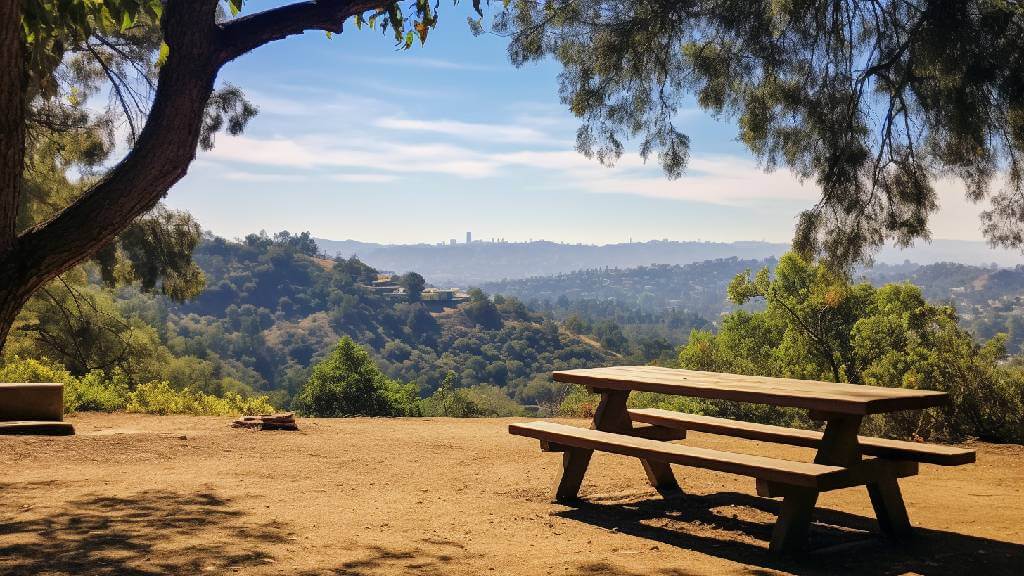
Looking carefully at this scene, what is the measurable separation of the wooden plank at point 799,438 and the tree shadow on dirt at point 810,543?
0.43 meters

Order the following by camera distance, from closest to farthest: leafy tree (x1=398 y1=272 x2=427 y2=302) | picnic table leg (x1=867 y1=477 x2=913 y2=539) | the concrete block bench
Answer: picnic table leg (x1=867 y1=477 x2=913 y2=539) < the concrete block bench < leafy tree (x1=398 y1=272 x2=427 y2=302)

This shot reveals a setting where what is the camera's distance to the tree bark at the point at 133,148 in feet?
12.6

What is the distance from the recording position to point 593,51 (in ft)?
23.9

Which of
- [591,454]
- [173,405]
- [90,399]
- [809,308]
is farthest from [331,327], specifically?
[591,454]

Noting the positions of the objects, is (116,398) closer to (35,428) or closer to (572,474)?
(35,428)

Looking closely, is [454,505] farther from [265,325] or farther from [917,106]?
[265,325]

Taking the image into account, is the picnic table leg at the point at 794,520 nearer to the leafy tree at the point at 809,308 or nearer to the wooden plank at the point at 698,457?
the wooden plank at the point at 698,457

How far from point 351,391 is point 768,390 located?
12193mm

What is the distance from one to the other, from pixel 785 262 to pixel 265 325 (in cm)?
8463

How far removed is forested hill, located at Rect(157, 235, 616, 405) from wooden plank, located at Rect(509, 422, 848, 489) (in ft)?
200

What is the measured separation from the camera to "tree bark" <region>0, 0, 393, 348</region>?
385 cm

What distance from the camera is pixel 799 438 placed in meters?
5.20

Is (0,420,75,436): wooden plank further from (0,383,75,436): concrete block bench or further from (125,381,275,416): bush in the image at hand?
(125,381,275,416): bush

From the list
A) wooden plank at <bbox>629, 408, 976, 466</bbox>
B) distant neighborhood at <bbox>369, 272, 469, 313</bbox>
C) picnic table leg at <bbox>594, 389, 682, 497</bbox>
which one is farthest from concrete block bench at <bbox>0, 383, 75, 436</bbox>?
distant neighborhood at <bbox>369, 272, 469, 313</bbox>
